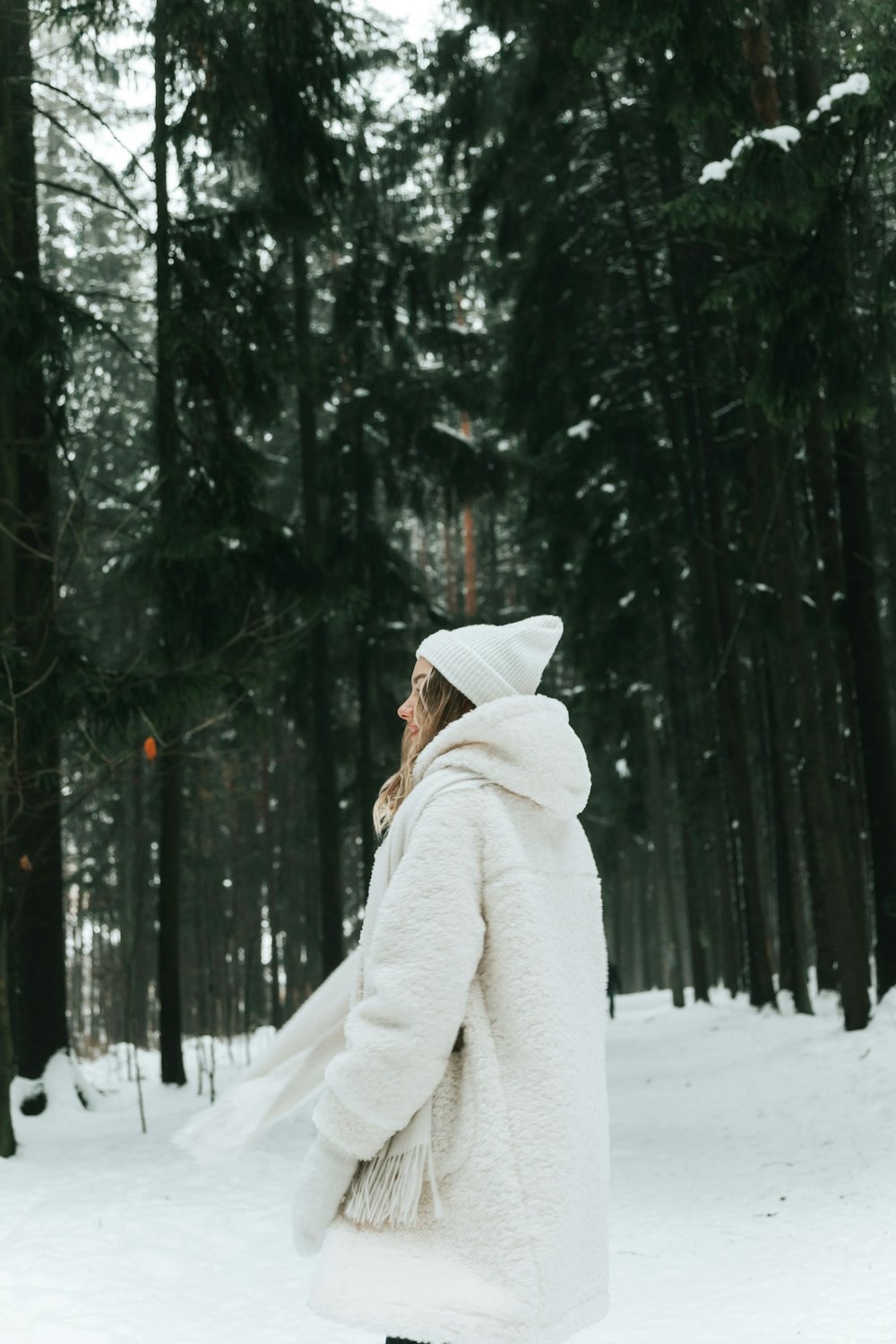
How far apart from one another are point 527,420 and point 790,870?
615cm

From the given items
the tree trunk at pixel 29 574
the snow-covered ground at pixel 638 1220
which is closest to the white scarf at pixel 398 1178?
the snow-covered ground at pixel 638 1220

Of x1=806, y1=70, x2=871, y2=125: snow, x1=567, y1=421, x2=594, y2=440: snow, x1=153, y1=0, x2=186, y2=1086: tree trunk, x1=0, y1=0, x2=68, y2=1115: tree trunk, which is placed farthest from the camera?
x1=567, y1=421, x2=594, y2=440: snow

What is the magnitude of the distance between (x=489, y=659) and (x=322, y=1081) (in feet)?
2.62

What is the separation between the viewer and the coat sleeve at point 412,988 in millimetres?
2131

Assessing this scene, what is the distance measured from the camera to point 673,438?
16109 mm

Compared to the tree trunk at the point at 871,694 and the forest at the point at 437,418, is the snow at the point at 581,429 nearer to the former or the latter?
the forest at the point at 437,418

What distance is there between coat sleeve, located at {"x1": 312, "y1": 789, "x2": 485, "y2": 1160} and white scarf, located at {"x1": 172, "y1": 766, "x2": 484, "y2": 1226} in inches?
1.9

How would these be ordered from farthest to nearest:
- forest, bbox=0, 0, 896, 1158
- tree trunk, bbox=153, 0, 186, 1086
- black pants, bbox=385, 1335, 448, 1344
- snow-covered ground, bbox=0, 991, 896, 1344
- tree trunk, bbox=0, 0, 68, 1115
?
tree trunk, bbox=153, 0, 186, 1086
tree trunk, bbox=0, 0, 68, 1115
forest, bbox=0, 0, 896, 1158
snow-covered ground, bbox=0, 991, 896, 1344
black pants, bbox=385, 1335, 448, 1344

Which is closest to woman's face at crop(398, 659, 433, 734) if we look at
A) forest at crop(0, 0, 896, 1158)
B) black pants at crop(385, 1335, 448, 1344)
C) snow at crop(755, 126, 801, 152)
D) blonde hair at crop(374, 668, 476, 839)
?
blonde hair at crop(374, 668, 476, 839)

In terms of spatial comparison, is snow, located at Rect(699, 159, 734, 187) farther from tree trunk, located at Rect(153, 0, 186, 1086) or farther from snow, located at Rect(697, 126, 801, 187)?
tree trunk, located at Rect(153, 0, 186, 1086)

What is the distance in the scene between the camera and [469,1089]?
2.19 metres

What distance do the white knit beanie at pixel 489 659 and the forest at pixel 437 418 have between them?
582 cm

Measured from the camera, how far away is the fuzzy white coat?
2.12 m

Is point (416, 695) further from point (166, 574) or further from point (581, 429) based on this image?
point (581, 429)
